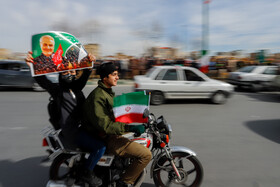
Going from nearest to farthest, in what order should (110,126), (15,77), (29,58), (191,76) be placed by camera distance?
(110,126), (29,58), (191,76), (15,77)

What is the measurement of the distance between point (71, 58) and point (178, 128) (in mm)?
3510

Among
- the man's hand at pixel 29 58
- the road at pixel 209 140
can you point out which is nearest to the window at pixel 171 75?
the road at pixel 209 140

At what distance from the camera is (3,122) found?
549 centimetres

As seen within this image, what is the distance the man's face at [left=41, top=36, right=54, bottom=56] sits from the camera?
2.22 meters

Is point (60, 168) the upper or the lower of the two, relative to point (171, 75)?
lower

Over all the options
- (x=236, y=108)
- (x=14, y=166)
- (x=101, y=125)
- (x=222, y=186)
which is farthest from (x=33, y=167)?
(x=236, y=108)

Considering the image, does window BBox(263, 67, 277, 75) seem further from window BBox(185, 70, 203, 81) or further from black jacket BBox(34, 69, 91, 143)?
black jacket BBox(34, 69, 91, 143)

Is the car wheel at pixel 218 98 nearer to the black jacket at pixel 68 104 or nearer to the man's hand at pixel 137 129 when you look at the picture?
the man's hand at pixel 137 129

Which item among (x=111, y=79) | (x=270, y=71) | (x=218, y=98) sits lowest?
(x=218, y=98)

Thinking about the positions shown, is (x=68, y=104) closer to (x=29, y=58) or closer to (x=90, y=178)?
(x=29, y=58)

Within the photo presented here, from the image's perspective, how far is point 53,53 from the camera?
225cm

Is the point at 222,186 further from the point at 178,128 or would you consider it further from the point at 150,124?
the point at 178,128

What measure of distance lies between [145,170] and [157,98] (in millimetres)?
5326

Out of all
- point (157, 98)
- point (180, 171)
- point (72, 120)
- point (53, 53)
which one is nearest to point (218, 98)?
point (157, 98)
